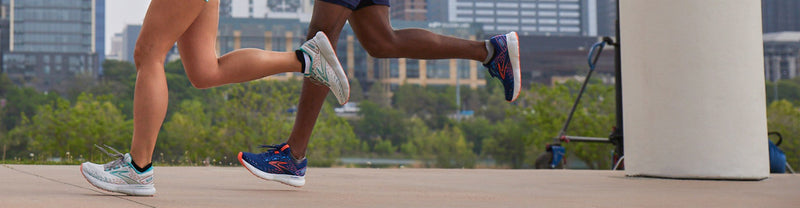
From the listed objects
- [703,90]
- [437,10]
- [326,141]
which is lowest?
[326,141]

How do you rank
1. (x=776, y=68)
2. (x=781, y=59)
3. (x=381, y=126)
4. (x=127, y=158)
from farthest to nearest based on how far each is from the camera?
(x=781, y=59)
(x=776, y=68)
(x=381, y=126)
(x=127, y=158)

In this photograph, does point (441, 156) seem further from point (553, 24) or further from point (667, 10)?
point (553, 24)

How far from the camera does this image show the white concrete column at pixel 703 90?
12.4 feet

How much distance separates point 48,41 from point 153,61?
113918 millimetres

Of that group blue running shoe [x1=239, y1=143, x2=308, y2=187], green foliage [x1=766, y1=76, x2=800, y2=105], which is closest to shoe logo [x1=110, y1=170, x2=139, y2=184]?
blue running shoe [x1=239, y1=143, x2=308, y2=187]

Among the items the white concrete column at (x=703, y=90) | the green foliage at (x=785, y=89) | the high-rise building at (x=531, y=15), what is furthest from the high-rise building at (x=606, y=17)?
the white concrete column at (x=703, y=90)

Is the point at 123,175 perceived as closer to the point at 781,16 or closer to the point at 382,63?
the point at 382,63

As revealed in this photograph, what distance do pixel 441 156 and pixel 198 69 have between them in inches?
2462

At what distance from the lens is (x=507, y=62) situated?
305cm

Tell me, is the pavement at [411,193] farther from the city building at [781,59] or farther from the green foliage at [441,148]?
the city building at [781,59]

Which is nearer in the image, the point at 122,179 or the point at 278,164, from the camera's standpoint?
the point at 122,179

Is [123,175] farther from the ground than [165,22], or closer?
closer

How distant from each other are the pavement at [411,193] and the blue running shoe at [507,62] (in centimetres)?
36

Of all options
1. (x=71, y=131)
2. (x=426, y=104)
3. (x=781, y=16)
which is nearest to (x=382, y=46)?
(x=71, y=131)
